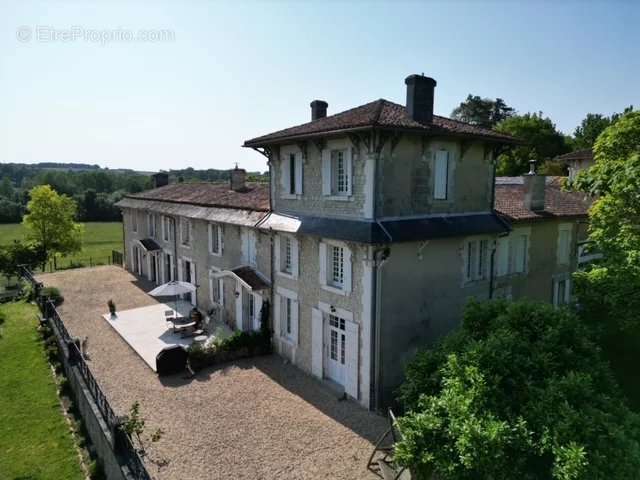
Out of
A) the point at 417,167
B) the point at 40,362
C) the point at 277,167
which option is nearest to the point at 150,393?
the point at 40,362

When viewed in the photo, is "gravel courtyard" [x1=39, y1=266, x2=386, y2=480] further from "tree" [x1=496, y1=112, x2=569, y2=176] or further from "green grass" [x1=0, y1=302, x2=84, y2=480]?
"tree" [x1=496, y1=112, x2=569, y2=176]

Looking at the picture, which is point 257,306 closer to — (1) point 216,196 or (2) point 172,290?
(2) point 172,290

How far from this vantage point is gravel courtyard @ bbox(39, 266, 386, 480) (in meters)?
10.1

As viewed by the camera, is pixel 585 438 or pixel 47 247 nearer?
pixel 585 438

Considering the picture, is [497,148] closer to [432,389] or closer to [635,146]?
[635,146]

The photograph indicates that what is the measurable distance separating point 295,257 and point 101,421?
24.5 ft

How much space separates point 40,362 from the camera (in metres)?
17.6

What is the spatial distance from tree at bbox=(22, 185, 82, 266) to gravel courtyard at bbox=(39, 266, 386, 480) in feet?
70.7

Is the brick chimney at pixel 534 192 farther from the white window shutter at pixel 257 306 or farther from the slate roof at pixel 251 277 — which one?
the white window shutter at pixel 257 306

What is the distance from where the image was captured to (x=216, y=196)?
2327 centimetres

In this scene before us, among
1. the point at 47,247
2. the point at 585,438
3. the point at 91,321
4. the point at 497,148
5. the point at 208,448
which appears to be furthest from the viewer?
the point at 47,247

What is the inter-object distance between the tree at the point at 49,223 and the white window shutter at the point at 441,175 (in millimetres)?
33061

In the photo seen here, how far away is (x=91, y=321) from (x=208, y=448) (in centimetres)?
1374

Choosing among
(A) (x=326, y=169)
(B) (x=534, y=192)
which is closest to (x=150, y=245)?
(A) (x=326, y=169)
